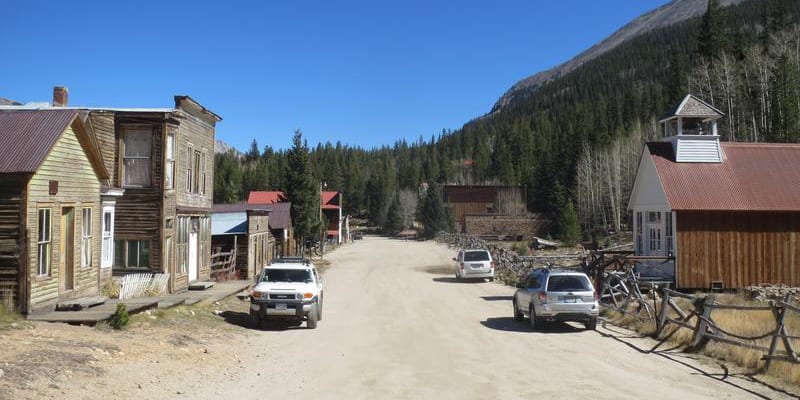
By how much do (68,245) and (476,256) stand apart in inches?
870

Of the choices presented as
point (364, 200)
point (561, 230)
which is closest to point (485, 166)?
point (364, 200)

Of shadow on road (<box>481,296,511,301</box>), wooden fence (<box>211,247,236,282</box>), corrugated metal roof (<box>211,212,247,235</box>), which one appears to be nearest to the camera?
shadow on road (<box>481,296,511,301</box>)

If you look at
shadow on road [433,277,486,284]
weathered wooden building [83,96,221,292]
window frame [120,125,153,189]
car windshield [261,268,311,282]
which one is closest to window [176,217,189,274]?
weathered wooden building [83,96,221,292]

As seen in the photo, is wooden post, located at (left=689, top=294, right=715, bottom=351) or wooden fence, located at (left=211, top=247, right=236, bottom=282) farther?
wooden fence, located at (left=211, top=247, right=236, bottom=282)

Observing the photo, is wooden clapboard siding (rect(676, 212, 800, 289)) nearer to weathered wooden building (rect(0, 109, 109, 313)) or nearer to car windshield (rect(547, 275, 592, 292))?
car windshield (rect(547, 275, 592, 292))

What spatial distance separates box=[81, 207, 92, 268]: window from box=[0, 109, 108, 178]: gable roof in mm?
1989

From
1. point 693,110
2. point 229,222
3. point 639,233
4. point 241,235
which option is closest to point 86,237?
point 241,235

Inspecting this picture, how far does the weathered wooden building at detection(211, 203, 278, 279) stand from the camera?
105ft

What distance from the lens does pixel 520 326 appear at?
18.6 meters

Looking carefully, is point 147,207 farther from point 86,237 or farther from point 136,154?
point 86,237

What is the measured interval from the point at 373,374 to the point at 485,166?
5750 inches

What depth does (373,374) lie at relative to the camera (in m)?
11.8

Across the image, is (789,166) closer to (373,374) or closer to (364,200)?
(373,374)

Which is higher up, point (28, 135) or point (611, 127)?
point (611, 127)
